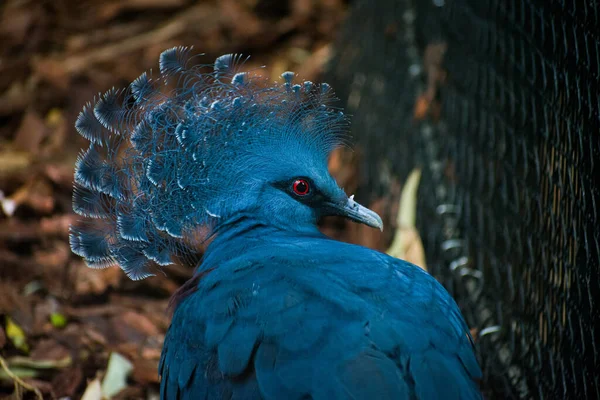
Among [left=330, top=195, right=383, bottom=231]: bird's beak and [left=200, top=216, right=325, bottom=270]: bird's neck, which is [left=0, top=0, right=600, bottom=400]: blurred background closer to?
[left=200, top=216, right=325, bottom=270]: bird's neck

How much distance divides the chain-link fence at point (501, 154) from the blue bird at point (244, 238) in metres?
0.55

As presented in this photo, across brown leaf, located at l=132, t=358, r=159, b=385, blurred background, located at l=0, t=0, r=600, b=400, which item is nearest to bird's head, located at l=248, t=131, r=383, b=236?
blurred background, located at l=0, t=0, r=600, b=400

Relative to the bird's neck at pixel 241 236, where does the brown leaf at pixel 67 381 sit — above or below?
below

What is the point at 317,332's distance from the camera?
204cm

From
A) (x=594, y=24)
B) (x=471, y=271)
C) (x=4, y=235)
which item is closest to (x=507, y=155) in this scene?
(x=471, y=271)

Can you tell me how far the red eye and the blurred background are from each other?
72 cm

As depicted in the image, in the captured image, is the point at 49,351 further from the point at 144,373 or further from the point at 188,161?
the point at 188,161

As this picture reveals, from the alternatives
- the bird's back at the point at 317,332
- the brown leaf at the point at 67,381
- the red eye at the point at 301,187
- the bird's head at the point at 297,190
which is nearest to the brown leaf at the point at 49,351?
the brown leaf at the point at 67,381

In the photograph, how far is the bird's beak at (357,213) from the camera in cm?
283

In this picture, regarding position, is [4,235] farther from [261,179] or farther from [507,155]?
[507,155]

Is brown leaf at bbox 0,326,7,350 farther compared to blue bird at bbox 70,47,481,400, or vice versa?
brown leaf at bbox 0,326,7,350

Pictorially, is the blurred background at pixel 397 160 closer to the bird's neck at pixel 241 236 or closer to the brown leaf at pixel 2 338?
the brown leaf at pixel 2 338

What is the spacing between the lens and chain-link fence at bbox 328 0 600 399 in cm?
247

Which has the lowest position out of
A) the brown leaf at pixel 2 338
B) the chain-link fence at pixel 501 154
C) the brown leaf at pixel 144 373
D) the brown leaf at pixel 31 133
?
the brown leaf at pixel 31 133
